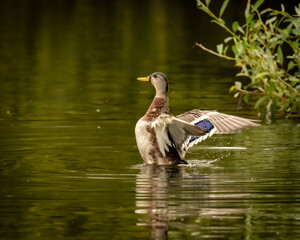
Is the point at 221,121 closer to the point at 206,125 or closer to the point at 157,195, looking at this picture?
the point at 206,125

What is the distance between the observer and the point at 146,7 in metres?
54.9

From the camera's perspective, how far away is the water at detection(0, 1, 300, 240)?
354 inches

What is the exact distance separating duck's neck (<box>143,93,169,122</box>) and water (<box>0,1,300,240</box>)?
1.91ft

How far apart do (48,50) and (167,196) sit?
20620 millimetres

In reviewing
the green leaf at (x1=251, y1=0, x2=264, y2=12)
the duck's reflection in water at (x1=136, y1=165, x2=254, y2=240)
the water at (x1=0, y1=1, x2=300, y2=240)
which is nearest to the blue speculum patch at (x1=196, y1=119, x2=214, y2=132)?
the water at (x1=0, y1=1, x2=300, y2=240)

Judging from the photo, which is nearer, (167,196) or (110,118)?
(167,196)

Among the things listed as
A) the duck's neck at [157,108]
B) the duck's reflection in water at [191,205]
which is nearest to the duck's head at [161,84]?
the duck's neck at [157,108]

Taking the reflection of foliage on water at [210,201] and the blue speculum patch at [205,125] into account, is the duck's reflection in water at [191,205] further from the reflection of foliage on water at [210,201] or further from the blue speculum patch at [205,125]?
the blue speculum patch at [205,125]

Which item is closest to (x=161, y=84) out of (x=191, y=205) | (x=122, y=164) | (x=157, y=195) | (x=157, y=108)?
(x=157, y=108)

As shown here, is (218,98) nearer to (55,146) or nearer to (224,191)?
(55,146)

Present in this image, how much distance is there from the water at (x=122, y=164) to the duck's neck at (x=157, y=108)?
0.58 metres

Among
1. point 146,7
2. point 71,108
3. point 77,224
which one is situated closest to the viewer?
point 77,224

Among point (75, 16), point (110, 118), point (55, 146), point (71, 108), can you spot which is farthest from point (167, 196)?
point (75, 16)

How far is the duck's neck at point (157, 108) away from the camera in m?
12.4
